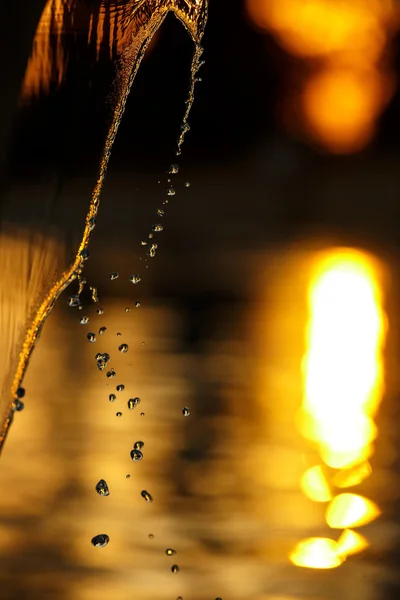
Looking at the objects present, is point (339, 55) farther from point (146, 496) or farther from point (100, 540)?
point (100, 540)

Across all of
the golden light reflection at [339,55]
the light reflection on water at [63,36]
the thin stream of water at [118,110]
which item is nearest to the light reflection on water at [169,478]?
the thin stream of water at [118,110]

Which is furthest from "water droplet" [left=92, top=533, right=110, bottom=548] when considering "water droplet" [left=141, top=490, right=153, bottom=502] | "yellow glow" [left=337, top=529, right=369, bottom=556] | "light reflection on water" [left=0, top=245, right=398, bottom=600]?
"yellow glow" [left=337, top=529, right=369, bottom=556]

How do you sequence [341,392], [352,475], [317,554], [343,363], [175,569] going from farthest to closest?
[343,363]
[341,392]
[352,475]
[317,554]
[175,569]

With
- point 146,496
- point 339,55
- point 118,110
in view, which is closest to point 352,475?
point 146,496

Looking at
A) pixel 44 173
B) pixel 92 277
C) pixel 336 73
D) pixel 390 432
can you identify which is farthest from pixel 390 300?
pixel 336 73

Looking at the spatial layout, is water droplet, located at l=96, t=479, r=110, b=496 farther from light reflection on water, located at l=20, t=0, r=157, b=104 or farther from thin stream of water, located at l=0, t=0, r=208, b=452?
light reflection on water, located at l=20, t=0, r=157, b=104

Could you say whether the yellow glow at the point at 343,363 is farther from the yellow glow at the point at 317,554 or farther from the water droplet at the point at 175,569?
the water droplet at the point at 175,569
